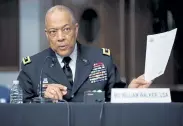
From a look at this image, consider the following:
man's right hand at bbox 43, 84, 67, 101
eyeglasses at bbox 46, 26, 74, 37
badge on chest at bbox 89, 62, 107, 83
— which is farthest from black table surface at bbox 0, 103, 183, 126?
eyeglasses at bbox 46, 26, 74, 37

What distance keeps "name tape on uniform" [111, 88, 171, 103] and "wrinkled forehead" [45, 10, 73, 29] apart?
25.7 inches

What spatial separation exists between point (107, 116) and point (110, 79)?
0.62 meters

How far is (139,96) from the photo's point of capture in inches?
73.5

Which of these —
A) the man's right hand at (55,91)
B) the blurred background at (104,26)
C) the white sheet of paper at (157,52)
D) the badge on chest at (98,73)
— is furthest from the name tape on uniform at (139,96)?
the blurred background at (104,26)

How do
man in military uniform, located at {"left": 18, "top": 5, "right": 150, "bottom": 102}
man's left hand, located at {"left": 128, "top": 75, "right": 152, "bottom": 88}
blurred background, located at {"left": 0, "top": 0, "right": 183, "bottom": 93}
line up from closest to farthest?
man's left hand, located at {"left": 128, "top": 75, "right": 152, "bottom": 88}
man in military uniform, located at {"left": 18, "top": 5, "right": 150, "bottom": 102}
blurred background, located at {"left": 0, "top": 0, "right": 183, "bottom": 93}

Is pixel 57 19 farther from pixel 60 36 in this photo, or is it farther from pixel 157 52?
pixel 157 52

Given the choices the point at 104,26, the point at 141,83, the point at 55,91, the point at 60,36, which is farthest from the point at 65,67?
the point at 104,26

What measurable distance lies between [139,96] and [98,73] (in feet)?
1.84

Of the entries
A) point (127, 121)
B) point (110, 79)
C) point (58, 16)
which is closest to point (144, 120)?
point (127, 121)

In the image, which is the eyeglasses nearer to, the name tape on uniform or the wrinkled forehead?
the wrinkled forehead

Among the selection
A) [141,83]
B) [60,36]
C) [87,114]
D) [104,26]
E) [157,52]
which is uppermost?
[104,26]

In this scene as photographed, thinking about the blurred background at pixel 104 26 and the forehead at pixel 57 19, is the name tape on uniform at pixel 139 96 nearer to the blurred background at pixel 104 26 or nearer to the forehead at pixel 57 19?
the forehead at pixel 57 19

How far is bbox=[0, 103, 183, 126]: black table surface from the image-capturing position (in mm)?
1808

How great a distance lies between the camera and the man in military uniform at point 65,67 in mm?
2316
